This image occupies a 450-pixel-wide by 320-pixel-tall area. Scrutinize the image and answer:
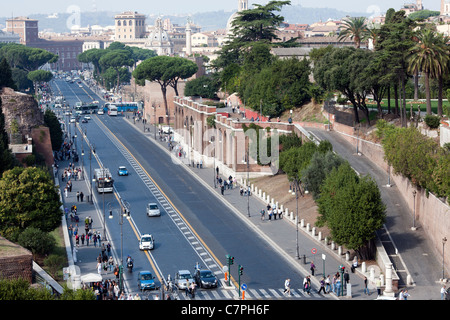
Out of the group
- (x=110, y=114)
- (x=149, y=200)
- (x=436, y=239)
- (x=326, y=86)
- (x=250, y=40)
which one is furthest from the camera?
(x=110, y=114)

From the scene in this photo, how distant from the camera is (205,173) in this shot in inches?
3789

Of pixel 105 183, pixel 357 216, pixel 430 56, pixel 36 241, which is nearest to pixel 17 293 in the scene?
pixel 36 241

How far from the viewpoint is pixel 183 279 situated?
5422cm

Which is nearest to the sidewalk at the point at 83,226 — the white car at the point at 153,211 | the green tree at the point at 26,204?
the green tree at the point at 26,204

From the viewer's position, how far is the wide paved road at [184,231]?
187ft

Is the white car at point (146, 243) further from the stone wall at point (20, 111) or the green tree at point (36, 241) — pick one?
the stone wall at point (20, 111)

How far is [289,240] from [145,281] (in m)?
14.6

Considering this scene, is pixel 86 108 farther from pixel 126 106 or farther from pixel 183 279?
pixel 183 279

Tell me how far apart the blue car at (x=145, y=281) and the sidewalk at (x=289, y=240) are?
1002cm

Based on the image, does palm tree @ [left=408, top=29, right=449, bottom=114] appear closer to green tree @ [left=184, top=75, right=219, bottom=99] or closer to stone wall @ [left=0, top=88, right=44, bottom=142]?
stone wall @ [left=0, top=88, right=44, bottom=142]

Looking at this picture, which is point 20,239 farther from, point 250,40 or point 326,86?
point 250,40

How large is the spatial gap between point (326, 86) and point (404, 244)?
33.2 m

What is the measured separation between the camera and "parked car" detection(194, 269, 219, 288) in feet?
176
